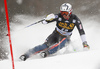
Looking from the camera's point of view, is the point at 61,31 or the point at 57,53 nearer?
the point at 61,31

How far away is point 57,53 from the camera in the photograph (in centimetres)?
424

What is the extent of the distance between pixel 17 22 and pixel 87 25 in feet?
10.2

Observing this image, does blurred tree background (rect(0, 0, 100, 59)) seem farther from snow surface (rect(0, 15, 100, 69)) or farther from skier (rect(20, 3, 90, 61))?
skier (rect(20, 3, 90, 61))

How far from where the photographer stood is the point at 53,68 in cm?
288

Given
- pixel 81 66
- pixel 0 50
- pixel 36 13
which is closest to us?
pixel 81 66

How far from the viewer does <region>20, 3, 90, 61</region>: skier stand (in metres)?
3.88

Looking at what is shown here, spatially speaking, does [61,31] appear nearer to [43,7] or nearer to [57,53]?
[57,53]

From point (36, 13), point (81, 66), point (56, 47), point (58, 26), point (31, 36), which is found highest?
point (36, 13)

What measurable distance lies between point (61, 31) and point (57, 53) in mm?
535

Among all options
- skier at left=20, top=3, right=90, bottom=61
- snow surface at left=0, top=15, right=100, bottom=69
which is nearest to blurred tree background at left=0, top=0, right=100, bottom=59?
snow surface at left=0, top=15, right=100, bottom=69

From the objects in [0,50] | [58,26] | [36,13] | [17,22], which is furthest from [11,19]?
[58,26]

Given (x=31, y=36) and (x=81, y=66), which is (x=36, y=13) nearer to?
(x=31, y=36)

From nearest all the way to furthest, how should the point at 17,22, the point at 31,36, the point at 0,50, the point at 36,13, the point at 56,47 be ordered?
the point at 56,47 → the point at 31,36 → the point at 0,50 → the point at 17,22 → the point at 36,13

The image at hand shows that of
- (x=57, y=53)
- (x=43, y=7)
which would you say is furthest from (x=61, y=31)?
(x=43, y=7)
